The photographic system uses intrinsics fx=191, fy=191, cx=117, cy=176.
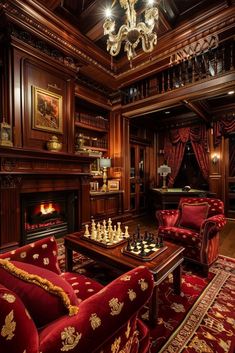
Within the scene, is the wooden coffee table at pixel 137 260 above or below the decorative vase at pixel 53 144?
below

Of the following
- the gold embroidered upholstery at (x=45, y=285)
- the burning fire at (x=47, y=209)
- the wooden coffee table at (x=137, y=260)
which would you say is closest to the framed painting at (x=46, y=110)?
the burning fire at (x=47, y=209)

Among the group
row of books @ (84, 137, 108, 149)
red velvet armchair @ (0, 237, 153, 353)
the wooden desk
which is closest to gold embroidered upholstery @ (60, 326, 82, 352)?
red velvet armchair @ (0, 237, 153, 353)

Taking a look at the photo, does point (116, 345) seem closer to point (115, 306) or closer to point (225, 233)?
point (115, 306)

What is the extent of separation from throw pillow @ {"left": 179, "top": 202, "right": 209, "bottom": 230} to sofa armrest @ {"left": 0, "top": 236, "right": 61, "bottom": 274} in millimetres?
2042

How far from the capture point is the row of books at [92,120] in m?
4.74

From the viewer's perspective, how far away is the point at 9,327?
60 centimetres

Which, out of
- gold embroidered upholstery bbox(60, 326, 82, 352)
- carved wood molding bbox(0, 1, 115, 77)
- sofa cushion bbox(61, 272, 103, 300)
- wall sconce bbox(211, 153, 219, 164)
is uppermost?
carved wood molding bbox(0, 1, 115, 77)

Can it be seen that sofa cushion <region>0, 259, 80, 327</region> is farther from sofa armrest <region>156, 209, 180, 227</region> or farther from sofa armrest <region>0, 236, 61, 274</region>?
sofa armrest <region>156, 209, 180, 227</region>

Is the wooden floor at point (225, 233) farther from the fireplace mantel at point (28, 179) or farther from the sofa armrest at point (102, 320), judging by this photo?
the sofa armrest at point (102, 320)

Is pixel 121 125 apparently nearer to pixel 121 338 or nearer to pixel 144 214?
pixel 144 214

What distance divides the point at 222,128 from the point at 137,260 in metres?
5.16

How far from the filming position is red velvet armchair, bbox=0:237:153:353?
626mm

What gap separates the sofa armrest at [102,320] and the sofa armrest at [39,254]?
71 centimetres

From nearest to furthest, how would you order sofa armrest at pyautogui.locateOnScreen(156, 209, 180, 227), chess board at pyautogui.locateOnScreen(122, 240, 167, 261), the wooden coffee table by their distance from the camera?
1. the wooden coffee table
2. chess board at pyautogui.locateOnScreen(122, 240, 167, 261)
3. sofa armrest at pyautogui.locateOnScreen(156, 209, 180, 227)
